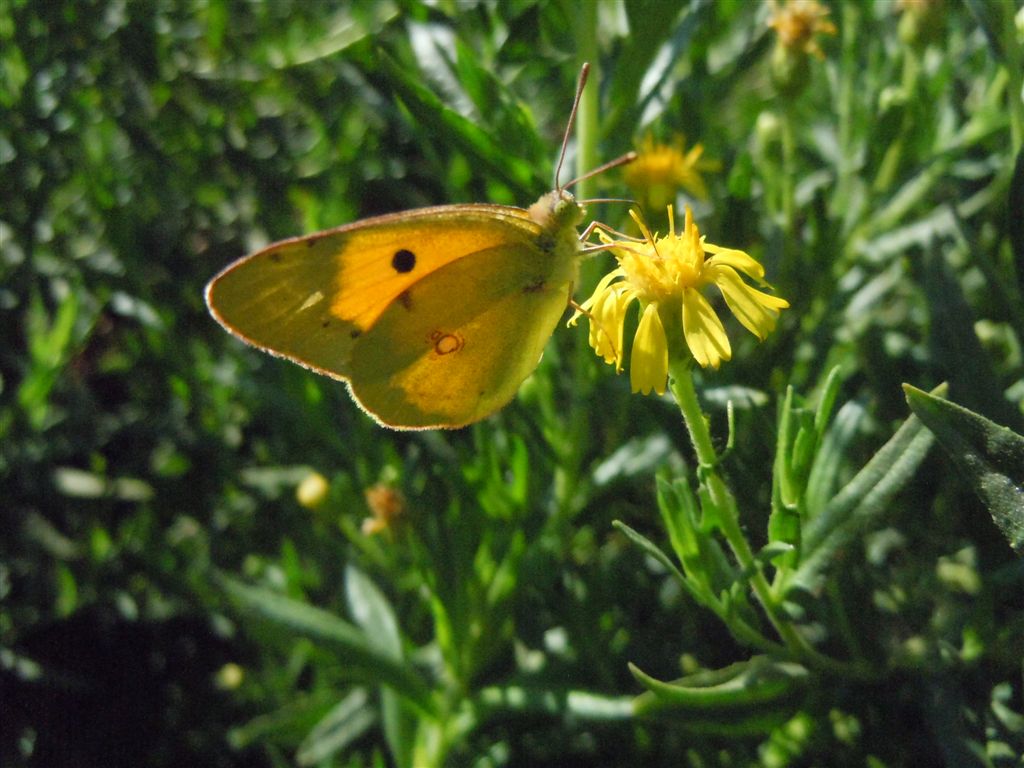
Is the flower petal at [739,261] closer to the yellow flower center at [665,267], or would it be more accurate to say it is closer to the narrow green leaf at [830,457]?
the yellow flower center at [665,267]

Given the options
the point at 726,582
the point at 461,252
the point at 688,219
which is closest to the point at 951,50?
the point at 688,219

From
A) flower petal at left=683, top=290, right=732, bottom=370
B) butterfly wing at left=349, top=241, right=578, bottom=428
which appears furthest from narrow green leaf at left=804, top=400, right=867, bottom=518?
butterfly wing at left=349, top=241, right=578, bottom=428

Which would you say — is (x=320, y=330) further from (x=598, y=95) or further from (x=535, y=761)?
(x=535, y=761)

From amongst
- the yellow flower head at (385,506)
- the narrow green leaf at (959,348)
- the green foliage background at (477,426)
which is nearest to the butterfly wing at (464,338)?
the green foliage background at (477,426)

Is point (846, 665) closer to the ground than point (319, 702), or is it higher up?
higher up

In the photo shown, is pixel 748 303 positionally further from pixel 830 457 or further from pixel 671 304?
pixel 830 457

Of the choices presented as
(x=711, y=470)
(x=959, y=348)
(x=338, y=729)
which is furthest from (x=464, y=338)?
(x=338, y=729)
